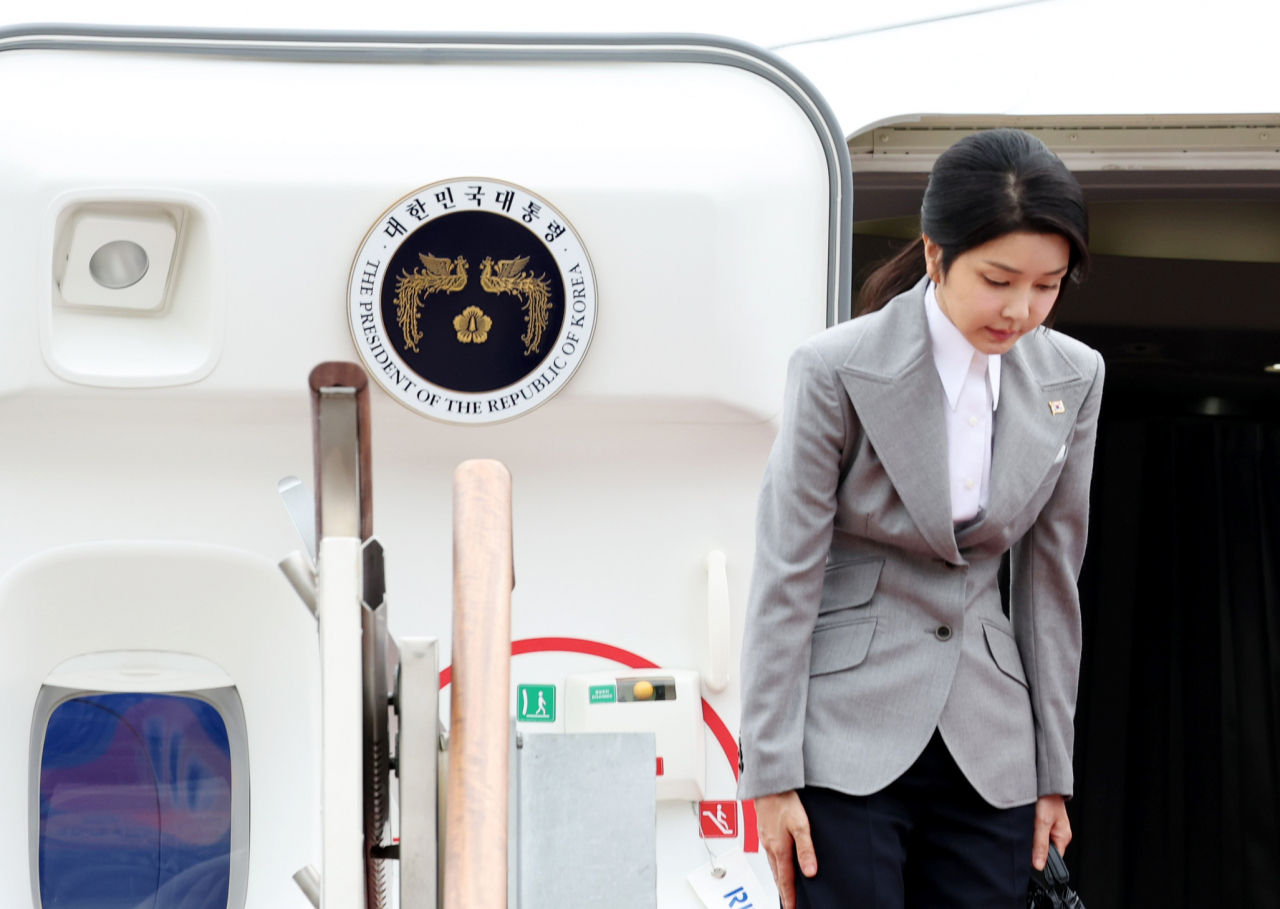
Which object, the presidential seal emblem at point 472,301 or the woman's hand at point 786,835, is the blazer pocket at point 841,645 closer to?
the woman's hand at point 786,835

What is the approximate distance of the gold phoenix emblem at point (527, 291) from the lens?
207cm

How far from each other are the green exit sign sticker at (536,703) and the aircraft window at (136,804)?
1.57ft

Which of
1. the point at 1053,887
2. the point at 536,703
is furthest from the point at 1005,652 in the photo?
the point at 536,703

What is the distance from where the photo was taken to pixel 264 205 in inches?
79.1

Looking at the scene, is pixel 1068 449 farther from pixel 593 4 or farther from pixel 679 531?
pixel 593 4

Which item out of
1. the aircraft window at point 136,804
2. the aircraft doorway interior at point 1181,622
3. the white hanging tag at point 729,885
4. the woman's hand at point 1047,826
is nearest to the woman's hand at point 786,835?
the woman's hand at point 1047,826

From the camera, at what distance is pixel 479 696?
957 mm

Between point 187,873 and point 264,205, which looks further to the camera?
point 187,873

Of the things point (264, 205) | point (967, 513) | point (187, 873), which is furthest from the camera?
point (187, 873)

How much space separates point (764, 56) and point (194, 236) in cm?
89

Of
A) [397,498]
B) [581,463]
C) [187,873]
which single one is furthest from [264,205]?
[187,873]

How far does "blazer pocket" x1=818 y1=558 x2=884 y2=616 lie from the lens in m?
1.46

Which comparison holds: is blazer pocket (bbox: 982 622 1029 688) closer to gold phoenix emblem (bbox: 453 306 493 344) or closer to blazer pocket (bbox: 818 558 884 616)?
blazer pocket (bbox: 818 558 884 616)

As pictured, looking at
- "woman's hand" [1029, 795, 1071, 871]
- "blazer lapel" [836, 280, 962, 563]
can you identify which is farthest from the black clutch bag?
"blazer lapel" [836, 280, 962, 563]
